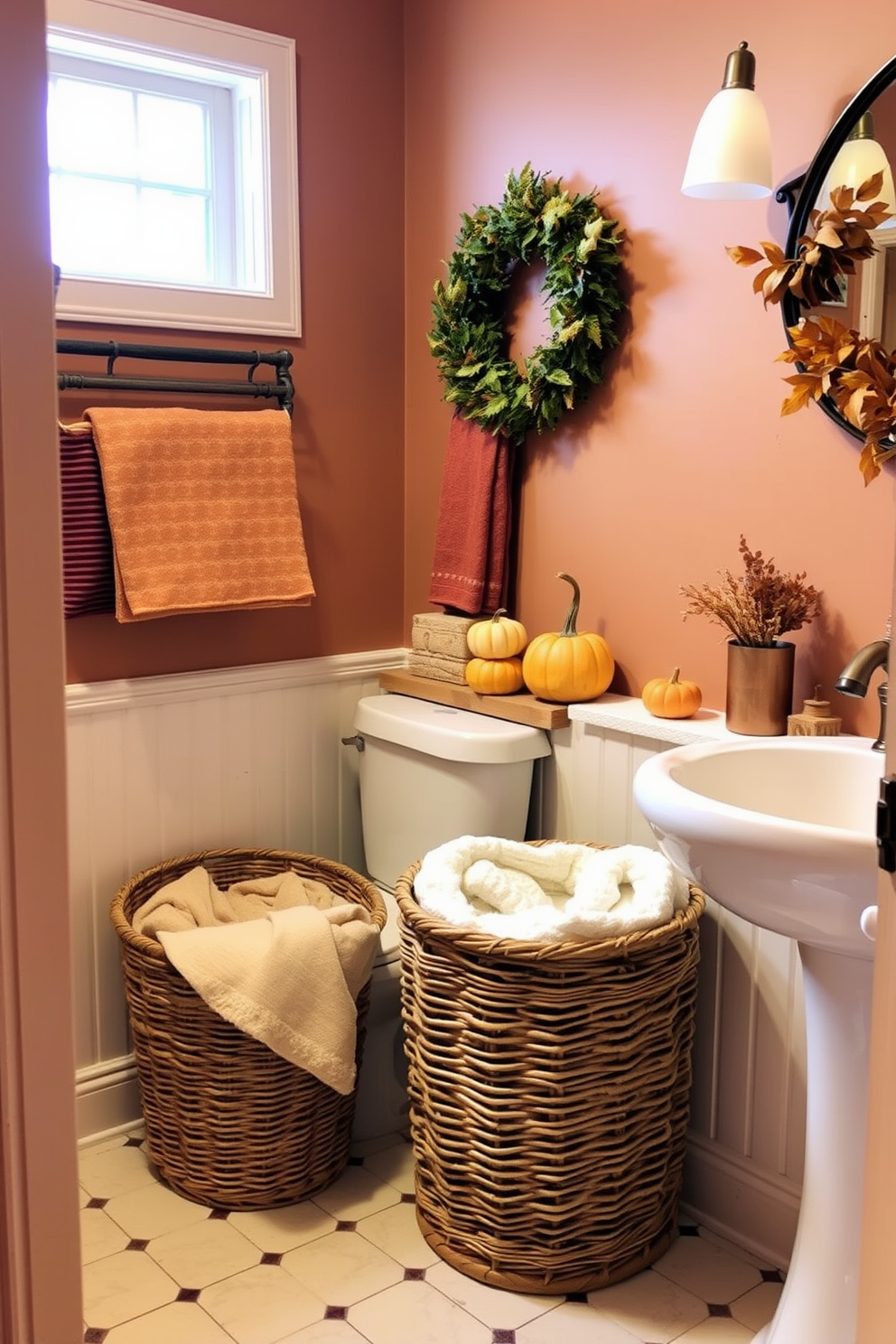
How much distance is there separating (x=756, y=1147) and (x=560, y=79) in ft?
6.49

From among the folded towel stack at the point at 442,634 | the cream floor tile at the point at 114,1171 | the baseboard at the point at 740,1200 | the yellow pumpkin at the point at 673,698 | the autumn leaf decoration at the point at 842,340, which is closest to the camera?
the autumn leaf decoration at the point at 842,340

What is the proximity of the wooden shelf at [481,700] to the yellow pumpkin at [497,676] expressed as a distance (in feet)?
0.04

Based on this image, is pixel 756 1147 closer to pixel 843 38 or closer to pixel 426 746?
pixel 426 746

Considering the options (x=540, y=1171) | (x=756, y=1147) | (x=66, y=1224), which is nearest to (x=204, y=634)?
(x=540, y=1171)

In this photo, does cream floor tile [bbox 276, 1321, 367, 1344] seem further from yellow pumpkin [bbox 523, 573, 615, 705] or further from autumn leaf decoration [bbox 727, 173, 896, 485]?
autumn leaf decoration [bbox 727, 173, 896, 485]

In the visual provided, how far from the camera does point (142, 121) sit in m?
2.48

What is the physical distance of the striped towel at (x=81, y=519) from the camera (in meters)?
2.27

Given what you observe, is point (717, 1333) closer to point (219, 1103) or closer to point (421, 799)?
point (219, 1103)

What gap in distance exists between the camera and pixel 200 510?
2.38 m

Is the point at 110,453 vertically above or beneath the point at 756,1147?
above

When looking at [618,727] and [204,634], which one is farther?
[204,634]

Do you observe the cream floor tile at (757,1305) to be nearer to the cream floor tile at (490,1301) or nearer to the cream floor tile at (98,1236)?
the cream floor tile at (490,1301)

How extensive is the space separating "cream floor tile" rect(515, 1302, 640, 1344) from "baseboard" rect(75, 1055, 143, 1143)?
952 mm

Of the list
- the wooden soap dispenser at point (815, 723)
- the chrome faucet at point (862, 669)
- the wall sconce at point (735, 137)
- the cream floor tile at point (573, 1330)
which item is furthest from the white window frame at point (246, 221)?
the cream floor tile at point (573, 1330)
